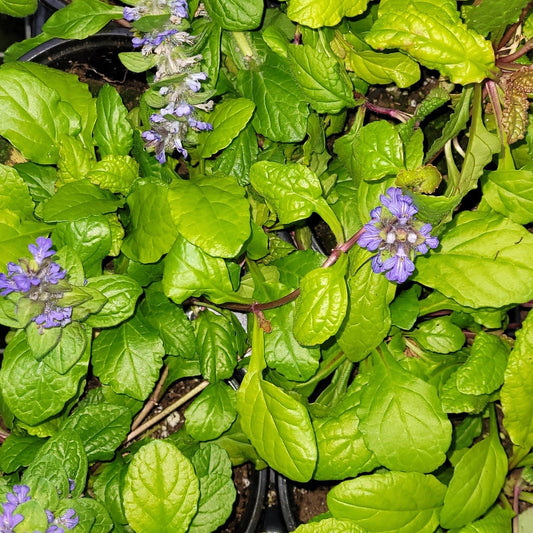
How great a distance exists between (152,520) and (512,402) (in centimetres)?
66

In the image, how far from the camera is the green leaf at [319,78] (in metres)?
1.13

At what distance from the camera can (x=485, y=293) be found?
1069mm

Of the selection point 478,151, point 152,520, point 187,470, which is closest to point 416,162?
point 478,151

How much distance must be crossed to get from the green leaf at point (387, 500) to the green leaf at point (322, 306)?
290 mm

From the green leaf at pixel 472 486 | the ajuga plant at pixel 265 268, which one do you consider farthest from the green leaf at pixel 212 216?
the green leaf at pixel 472 486

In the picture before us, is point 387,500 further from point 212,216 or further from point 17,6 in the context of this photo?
point 17,6

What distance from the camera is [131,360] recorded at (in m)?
1.21

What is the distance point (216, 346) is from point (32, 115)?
534 millimetres

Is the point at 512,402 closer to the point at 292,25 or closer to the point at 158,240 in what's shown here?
the point at 158,240

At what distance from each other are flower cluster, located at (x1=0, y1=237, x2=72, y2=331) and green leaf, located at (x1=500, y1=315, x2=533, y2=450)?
2.43 feet

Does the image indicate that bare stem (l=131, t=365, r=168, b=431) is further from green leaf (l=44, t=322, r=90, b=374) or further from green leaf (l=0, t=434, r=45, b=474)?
green leaf (l=44, t=322, r=90, b=374)

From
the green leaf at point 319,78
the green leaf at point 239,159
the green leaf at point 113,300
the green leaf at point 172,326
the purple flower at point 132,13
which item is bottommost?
the green leaf at point 172,326

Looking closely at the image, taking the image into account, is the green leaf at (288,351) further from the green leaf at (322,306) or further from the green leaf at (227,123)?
the green leaf at (227,123)

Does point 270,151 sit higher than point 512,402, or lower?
higher
